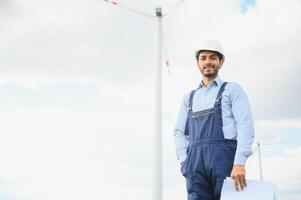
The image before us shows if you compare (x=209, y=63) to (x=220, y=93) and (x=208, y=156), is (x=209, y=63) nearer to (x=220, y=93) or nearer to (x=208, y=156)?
(x=220, y=93)

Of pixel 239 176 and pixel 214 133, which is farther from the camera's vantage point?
pixel 214 133

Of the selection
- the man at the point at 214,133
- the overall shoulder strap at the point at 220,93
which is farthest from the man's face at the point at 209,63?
the overall shoulder strap at the point at 220,93

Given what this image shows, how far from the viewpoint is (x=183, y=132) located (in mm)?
5344

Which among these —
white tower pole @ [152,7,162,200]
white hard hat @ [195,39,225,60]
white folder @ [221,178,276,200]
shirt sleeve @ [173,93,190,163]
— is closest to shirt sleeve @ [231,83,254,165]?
white folder @ [221,178,276,200]

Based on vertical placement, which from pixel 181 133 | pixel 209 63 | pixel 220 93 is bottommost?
pixel 181 133

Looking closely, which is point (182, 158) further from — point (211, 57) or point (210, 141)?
point (211, 57)

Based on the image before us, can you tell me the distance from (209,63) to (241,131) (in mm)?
766

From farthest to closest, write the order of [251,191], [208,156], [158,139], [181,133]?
[158,139] → [181,133] → [208,156] → [251,191]

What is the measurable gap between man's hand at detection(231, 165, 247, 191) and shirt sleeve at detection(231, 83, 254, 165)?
5 cm

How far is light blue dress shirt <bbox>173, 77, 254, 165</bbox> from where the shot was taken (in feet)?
15.4

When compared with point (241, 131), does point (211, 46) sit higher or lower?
higher

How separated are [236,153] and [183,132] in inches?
32.5

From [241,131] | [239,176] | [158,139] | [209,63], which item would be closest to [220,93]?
[209,63]

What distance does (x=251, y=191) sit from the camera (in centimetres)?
449
